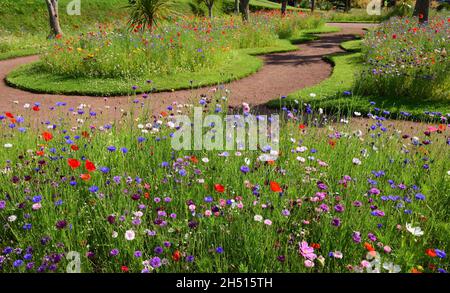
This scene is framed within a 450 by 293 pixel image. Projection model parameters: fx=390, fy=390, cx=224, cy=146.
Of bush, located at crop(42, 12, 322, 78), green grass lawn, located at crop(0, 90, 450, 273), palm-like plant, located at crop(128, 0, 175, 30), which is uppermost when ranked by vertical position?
palm-like plant, located at crop(128, 0, 175, 30)

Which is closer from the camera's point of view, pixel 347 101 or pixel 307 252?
pixel 307 252

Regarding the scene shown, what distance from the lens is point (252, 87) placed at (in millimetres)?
10680

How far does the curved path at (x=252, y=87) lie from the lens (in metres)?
8.90

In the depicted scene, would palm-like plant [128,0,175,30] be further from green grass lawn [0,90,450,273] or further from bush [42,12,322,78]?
green grass lawn [0,90,450,273]

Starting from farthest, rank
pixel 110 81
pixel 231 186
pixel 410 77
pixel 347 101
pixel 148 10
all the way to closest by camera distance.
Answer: pixel 148 10 < pixel 110 81 < pixel 410 77 < pixel 347 101 < pixel 231 186

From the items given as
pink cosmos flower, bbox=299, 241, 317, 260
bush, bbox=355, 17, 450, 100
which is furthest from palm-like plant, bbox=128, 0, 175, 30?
pink cosmos flower, bbox=299, 241, 317, 260

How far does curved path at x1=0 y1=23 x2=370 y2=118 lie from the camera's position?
8.90m

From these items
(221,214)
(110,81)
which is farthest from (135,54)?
(221,214)

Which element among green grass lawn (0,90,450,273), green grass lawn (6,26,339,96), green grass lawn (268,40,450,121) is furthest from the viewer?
green grass lawn (6,26,339,96)

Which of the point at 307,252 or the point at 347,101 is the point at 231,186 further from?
the point at 347,101

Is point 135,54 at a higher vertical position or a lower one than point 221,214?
higher

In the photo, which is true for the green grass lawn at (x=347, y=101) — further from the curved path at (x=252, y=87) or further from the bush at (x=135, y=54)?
the bush at (x=135, y=54)

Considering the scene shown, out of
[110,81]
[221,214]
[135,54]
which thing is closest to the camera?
[221,214]
